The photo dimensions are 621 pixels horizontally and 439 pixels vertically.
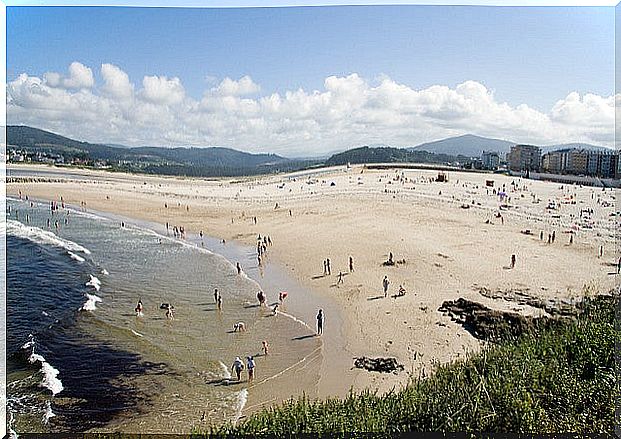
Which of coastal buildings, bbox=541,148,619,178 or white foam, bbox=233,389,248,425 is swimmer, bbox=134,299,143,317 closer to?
white foam, bbox=233,389,248,425

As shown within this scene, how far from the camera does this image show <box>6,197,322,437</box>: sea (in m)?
4.88

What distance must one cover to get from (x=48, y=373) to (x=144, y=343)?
1.12 m

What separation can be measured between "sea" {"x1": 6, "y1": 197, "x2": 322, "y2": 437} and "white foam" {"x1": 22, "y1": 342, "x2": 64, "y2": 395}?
0.01 m

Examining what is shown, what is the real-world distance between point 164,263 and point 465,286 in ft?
19.4

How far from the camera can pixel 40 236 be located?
551 inches

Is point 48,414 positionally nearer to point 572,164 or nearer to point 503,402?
point 503,402

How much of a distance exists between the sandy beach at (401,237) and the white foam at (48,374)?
8.83 ft

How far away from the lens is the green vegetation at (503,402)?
2953 millimetres

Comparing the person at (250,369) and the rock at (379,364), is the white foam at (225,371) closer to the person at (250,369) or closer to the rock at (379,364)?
the person at (250,369)

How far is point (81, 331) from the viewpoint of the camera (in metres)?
6.87

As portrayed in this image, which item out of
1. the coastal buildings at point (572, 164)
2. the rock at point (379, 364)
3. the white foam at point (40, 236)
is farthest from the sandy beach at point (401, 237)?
the white foam at point (40, 236)

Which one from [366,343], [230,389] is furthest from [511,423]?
[366,343]

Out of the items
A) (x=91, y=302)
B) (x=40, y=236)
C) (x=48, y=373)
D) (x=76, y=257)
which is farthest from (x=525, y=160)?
Answer: (x=40, y=236)

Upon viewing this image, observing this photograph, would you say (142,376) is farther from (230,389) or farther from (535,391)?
(535,391)
